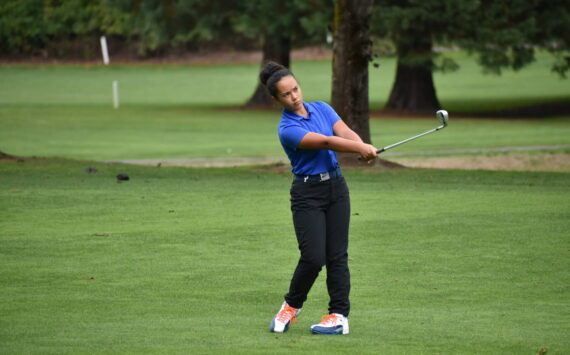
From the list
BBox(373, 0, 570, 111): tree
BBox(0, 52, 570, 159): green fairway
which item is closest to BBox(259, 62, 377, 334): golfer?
BBox(0, 52, 570, 159): green fairway

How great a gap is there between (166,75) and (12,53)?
49.5 ft

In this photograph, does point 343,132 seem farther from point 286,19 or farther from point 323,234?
point 286,19

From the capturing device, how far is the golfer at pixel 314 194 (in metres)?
7.31

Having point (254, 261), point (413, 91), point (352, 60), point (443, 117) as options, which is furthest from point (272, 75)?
point (413, 91)

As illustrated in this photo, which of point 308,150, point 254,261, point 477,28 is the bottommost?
point 477,28

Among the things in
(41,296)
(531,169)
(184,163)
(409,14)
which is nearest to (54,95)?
(409,14)

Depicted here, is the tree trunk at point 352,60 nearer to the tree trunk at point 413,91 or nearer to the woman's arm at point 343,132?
the woman's arm at point 343,132

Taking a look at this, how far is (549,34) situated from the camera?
35.9m

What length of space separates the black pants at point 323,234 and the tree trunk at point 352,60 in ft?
44.3

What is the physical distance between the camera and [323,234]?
24.5ft

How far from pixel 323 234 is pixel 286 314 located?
2.10ft

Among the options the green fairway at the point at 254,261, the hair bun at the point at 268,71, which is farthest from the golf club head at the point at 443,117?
the green fairway at the point at 254,261

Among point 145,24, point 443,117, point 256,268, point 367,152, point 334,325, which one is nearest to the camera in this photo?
point 367,152

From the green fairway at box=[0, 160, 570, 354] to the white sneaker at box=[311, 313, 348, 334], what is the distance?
86 mm
